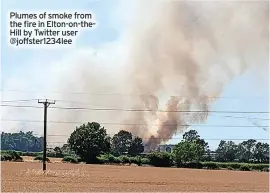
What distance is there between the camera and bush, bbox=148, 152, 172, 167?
77.0m

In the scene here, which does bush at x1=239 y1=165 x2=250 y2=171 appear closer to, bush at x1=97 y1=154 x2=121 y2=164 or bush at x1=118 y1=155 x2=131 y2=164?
bush at x1=118 y1=155 x2=131 y2=164

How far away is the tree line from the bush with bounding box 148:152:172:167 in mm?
1640

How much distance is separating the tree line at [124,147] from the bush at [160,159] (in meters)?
1.64

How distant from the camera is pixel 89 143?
80.4 m

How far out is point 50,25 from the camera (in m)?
11.9

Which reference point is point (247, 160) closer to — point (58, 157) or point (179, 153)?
point (179, 153)

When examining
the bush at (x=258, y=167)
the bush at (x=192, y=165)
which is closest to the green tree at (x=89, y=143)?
the bush at (x=192, y=165)

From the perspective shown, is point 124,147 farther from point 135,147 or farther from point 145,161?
point 145,161

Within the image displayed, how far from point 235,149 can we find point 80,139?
2941 centimetres

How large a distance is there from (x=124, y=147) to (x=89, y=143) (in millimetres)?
19693

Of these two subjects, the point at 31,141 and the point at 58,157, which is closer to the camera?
the point at 58,157

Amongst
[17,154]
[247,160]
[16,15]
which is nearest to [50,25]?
[16,15]

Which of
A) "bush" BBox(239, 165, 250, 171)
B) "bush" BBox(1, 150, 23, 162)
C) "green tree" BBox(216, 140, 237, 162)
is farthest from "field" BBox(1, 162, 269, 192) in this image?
"green tree" BBox(216, 140, 237, 162)

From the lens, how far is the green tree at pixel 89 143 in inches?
3143
